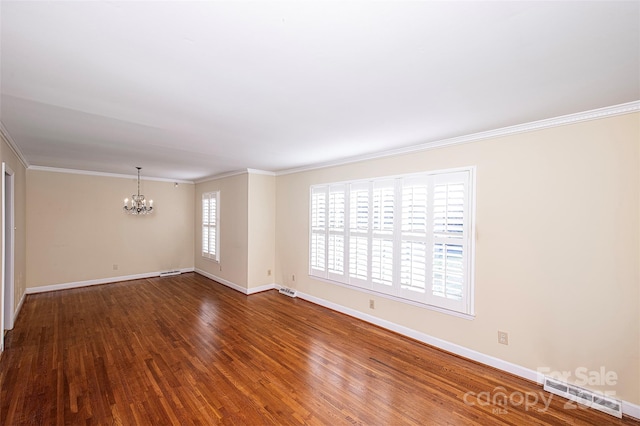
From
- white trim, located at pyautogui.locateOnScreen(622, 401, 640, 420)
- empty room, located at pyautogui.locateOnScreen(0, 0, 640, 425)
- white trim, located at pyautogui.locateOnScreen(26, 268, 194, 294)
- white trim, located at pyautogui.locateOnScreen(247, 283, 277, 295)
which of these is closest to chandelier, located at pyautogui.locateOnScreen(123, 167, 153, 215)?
empty room, located at pyautogui.locateOnScreen(0, 0, 640, 425)

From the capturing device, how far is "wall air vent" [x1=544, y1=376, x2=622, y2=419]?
2.27 meters

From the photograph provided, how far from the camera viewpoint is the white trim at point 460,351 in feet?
7.45

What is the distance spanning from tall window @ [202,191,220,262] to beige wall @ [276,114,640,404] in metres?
4.87

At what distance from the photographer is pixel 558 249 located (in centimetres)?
258

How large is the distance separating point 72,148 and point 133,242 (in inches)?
130

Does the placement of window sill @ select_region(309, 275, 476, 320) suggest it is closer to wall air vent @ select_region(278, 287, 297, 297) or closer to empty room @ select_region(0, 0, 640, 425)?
empty room @ select_region(0, 0, 640, 425)

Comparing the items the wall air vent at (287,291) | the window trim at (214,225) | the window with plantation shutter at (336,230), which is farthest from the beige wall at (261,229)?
the window with plantation shutter at (336,230)

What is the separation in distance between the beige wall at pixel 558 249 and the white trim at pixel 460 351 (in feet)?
0.22

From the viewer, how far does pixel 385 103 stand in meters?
2.20

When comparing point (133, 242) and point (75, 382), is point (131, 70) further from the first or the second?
point (133, 242)

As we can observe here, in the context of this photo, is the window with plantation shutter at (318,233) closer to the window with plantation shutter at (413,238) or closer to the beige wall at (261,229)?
the beige wall at (261,229)

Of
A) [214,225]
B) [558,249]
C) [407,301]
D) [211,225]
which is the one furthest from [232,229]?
[558,249]

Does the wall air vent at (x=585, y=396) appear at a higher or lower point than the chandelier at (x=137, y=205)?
lower

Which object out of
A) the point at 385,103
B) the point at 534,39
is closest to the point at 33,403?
the point at 385,103
